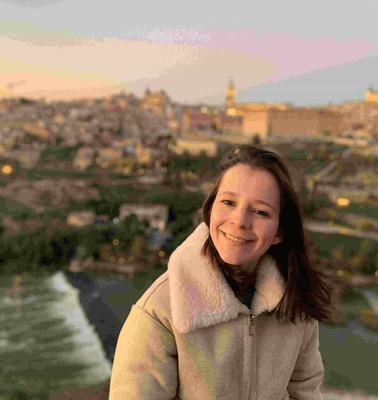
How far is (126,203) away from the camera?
5934 mm

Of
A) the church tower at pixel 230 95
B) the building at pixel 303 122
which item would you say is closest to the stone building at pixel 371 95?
the building at pixel 303 122

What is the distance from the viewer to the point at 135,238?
5.43 metres

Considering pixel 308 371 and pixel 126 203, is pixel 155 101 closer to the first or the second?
pixel 126 203

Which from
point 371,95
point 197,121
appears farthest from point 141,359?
point 197,121

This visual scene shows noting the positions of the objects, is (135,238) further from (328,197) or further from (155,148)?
(328,197)

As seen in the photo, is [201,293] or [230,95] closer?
[201,293]

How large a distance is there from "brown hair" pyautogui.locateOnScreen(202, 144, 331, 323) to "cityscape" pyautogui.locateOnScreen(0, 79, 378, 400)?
11.3 ft

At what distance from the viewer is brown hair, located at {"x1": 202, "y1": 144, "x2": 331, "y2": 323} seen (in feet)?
1.85

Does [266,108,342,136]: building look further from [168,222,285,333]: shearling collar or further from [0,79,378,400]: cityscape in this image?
[168,222,285,333]: shearling collar

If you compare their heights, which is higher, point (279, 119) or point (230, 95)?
point (230, 95)

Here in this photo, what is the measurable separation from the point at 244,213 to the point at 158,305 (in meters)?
0.14

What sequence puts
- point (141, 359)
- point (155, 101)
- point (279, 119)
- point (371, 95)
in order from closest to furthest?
point (141, 359) → point (371, 95) → point (279, 119) → point (155, 101)

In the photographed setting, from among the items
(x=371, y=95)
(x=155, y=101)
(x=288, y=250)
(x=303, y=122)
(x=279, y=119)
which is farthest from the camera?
(x=155, y=101)

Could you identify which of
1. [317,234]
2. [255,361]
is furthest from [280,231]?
[317,234]
